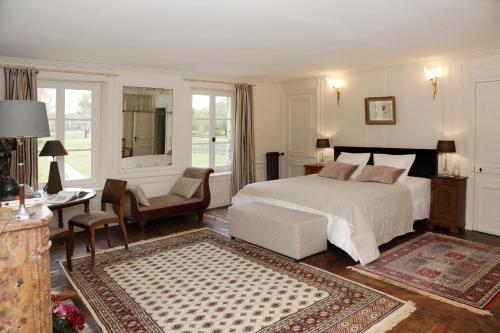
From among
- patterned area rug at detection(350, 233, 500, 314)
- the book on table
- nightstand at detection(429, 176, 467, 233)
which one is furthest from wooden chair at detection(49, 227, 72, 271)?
nightstand at detection(429, 176, 467, 233)

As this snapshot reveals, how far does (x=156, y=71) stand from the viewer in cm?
587

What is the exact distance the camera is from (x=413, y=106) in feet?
18.4

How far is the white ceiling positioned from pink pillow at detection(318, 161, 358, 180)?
4.92 feet

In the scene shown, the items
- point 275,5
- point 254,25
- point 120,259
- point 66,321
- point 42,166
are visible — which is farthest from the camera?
point 42,166

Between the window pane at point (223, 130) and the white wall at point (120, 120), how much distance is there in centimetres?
61

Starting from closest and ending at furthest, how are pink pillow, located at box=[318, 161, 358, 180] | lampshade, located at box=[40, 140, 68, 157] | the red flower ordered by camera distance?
the red flower
lampshade, located at box=[40, 140, 68, 157]
pink pillow, located at box=[318, 161, 358, 180]

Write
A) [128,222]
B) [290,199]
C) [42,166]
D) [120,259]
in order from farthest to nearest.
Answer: [128,222] → [42,166] → [290,199] → [120,259]

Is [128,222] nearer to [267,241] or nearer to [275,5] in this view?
[267,241]

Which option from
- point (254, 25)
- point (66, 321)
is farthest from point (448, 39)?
point (66, 321)

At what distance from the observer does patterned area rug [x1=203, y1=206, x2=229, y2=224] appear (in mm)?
5902

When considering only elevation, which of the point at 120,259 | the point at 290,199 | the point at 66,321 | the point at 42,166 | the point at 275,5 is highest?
the point at 275,5

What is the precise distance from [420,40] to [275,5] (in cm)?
204

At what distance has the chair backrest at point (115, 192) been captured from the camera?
4.34 m

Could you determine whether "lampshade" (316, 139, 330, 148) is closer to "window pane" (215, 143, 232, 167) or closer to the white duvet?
the white duvet
